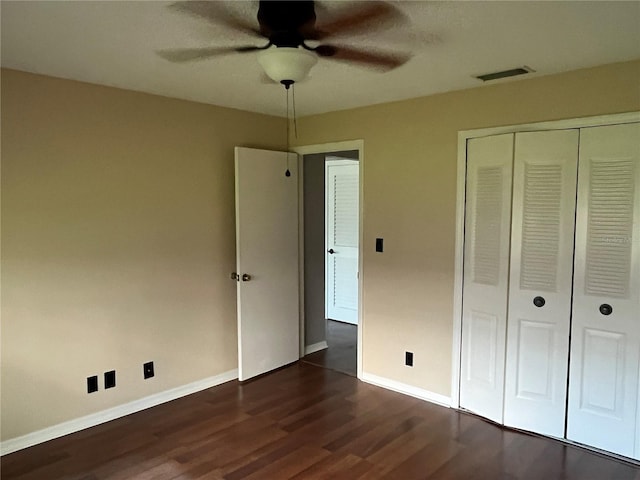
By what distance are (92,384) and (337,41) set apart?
2.66 metres

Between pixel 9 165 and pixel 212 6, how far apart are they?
5.55 feet

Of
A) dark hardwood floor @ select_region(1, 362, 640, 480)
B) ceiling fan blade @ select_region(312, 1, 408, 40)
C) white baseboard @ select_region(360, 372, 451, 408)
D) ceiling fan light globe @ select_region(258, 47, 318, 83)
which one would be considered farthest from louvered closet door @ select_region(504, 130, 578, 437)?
ceiling fan light globe @ select_region(258, 47, 318, 83)

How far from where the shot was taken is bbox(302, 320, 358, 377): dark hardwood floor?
4.31 metres

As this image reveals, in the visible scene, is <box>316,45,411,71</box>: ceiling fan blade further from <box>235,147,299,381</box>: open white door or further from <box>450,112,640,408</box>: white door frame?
<box>235,147,299,381</box>: open white door

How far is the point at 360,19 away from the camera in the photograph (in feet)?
6.51

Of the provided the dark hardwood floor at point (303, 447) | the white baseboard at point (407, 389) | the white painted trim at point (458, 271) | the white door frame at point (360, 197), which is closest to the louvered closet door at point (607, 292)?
the dark hardwood floor at point (303, 447)

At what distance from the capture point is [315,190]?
4613mm

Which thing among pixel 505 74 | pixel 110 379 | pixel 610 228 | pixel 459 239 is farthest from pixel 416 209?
pixel 110 379

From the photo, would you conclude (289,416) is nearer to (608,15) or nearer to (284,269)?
(284,269)

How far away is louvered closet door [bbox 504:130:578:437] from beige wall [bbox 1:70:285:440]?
2.20m

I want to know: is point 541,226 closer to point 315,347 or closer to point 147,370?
point 315,347

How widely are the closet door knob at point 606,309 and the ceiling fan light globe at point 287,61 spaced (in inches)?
84.9

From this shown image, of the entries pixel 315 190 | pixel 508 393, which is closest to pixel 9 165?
pixel 315 190

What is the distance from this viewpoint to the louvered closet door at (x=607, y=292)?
2.65 m
